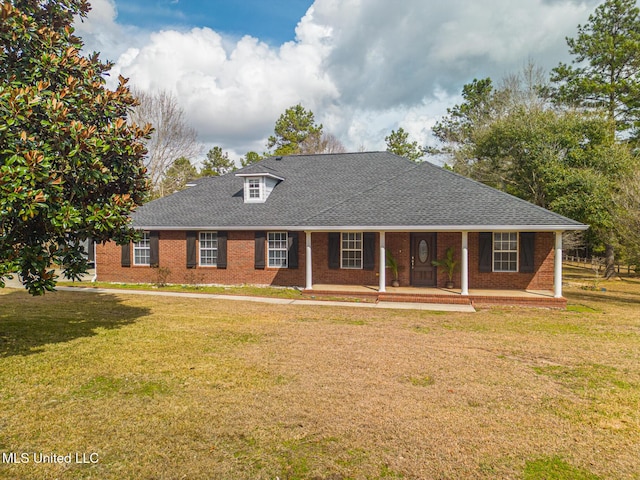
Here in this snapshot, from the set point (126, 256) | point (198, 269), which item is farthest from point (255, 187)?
point (126, 256)

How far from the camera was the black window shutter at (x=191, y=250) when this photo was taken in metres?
17.4

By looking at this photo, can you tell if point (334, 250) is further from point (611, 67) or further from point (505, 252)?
point (611, 67)

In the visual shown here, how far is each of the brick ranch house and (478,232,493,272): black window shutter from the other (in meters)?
0.04

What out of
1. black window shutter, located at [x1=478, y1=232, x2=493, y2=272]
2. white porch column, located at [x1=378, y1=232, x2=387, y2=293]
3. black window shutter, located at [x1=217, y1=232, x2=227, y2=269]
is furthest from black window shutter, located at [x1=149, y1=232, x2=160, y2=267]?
black window shutter, located at [x1=478, y1=232, x2=493, y2=272]

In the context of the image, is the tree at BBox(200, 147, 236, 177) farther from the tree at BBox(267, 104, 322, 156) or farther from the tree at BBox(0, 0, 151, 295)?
the tree at BBox(0, 0, 151, 295)

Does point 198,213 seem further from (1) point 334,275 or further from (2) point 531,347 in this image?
(2) point 531,347

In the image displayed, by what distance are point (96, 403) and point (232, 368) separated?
2.09 m

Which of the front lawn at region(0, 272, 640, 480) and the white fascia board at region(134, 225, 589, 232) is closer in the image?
the front lawn at region(0, 272, 640, 480)

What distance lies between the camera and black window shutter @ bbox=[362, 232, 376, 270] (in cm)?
1578

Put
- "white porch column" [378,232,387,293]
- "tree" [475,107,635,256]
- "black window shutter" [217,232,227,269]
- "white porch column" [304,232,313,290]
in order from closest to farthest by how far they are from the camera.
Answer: "white porch column" [378,232,387,293], "white porch column" [304,232,313,290], "black window shutter" [217,232,227,269], "tree" [475,107,635,256]

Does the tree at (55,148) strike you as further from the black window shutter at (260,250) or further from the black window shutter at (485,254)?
the black window shutter at (485,254)

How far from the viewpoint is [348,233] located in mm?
16094

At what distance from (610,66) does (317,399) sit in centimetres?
3155

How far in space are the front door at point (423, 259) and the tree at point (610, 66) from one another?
18848 mm
